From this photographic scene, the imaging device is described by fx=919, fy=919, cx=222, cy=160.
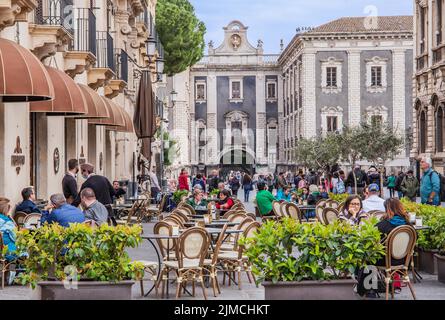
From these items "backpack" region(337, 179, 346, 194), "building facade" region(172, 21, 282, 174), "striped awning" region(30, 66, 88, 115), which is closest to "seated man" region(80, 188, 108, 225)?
"striped awning" region(30, 66, 88, 115)

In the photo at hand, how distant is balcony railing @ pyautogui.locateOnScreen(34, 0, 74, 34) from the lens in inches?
710

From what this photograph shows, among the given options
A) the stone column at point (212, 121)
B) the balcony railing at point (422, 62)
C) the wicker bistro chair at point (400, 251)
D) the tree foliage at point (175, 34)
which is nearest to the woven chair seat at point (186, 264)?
the wicker bistro chair at point (400, 251)

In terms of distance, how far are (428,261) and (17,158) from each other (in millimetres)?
7340

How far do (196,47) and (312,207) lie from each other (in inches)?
1665

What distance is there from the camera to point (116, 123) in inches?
976

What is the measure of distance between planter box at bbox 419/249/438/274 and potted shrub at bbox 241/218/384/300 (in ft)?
14.6

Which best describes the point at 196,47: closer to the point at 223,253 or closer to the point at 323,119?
the point at 323,119

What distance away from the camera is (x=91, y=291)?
969 cm

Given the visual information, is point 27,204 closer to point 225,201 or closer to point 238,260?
point 238,260

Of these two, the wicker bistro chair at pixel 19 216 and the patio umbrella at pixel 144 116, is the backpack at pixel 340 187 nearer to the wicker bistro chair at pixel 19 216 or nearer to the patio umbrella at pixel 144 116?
the patio umbrella at pixel 144 116

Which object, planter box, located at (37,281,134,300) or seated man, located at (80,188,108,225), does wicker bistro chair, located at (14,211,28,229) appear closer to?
seated man, located at (80,188,108,225)

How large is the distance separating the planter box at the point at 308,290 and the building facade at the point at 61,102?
561 centimetres
